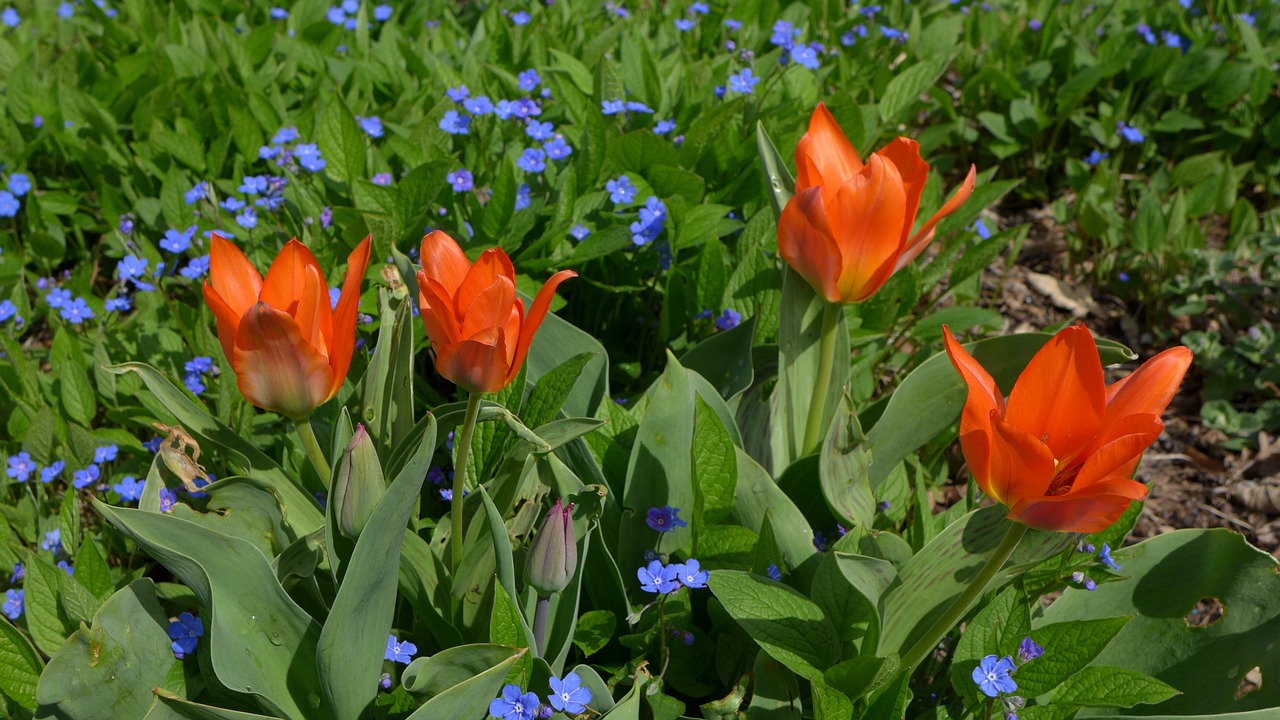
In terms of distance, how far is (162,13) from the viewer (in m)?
3.54

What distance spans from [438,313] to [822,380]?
73cm

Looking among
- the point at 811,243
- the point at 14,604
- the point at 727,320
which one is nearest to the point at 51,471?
the point at 14,604

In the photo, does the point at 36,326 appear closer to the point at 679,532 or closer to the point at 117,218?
the point at 117,218

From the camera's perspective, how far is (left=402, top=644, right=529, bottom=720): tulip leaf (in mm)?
1189

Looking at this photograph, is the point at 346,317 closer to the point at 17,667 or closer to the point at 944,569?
the point at 17,667

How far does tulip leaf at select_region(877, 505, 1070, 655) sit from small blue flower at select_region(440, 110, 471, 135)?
1.48 meters

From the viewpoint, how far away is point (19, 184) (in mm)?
2570

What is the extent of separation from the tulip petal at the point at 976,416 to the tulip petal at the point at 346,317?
26.3 inches

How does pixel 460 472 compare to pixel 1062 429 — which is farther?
pixel 460 472

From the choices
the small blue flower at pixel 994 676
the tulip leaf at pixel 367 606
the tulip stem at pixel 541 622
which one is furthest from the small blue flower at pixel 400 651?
the small blue flower at pixel 994 676

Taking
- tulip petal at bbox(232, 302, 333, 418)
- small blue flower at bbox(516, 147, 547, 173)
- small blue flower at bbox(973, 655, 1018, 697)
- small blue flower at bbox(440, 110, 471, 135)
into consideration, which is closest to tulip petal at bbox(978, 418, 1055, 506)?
small blue flower at bbox(973, 655, 1018, 697)

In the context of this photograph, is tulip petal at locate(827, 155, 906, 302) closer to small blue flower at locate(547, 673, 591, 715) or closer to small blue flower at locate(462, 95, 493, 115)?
small blue flower at locate(547, 673, 591, 715)

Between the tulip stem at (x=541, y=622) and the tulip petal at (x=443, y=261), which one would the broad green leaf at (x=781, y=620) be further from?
the tulip petal at (x=443, y=261)

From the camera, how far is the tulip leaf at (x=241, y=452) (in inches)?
55.8
